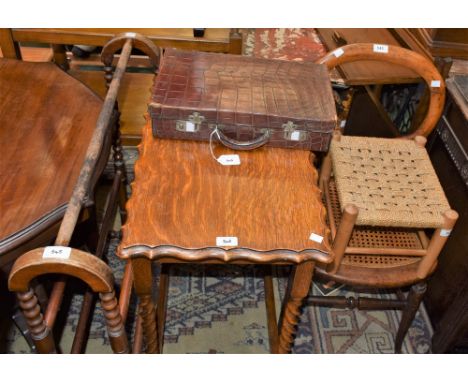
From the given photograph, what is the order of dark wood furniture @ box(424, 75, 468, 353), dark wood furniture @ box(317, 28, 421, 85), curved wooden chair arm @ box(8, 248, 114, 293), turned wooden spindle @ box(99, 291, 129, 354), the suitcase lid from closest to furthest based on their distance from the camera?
1. curved wooden chair arm @ box(8, 248, 114, 293)
2. turned wooden spindle @ box(99, 291, 129, 354)
3. the suitcase lid
4. dark wood furniture @ box(424, 75, 468, 353)
5. dark wood furniture @ box(317, 28, 421, 85)

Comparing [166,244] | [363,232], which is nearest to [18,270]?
[166,244]

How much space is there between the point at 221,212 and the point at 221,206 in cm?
2

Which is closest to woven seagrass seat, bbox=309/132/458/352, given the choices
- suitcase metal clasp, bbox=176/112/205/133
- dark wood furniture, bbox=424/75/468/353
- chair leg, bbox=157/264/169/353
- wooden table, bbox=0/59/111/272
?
dark wood furniture, bbox=424/75/468/353

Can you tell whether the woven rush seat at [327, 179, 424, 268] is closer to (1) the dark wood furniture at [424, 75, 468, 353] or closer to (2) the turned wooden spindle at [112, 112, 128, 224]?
(1) the dark wood furniture at [424, 75, 468, 353]

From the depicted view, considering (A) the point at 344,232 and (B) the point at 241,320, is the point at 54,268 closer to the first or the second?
(A) the point at 344,232

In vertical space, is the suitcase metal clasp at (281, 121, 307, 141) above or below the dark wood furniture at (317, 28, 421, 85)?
above

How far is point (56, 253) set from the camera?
103 centimetres

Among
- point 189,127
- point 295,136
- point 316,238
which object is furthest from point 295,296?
point 189,127

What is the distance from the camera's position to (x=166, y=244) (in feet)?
4.00

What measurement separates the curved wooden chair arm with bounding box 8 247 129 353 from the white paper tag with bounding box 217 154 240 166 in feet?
1.67

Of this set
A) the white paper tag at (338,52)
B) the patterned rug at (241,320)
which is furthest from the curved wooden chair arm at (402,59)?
the patterned rug at (241,320)

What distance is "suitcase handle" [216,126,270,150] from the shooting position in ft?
4.75

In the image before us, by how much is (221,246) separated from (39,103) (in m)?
0.95

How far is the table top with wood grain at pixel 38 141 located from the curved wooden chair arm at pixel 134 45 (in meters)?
0.15
